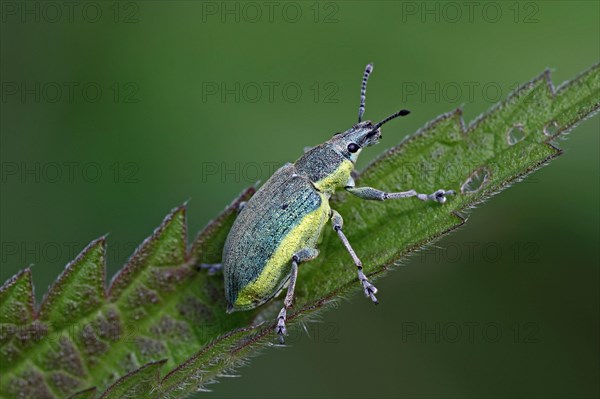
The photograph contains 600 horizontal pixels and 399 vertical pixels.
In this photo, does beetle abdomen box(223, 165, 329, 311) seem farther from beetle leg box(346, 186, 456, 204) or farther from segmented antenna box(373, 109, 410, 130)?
segmented antenna box(373, 109, 410, 130)

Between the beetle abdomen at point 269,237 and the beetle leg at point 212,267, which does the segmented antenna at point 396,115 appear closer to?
the beetle abdomen at point 269,237

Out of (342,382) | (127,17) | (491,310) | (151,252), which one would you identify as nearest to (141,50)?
(127,17)

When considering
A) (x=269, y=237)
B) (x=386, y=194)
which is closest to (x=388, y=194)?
(x=386, y=194)

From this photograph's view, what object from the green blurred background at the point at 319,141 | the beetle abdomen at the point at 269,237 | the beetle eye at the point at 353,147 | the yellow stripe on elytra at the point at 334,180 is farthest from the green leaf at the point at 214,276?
the green blurred background at the point at 319,141

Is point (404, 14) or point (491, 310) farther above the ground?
point (404, 14)

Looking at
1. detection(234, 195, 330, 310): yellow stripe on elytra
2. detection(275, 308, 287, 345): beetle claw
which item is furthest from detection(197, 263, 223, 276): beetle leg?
detection(275, 308, 287, 345): beetle claw

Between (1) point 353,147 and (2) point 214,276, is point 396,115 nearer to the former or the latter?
(1) point 353,147

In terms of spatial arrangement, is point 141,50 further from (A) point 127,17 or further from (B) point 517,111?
(B) point 517,111
